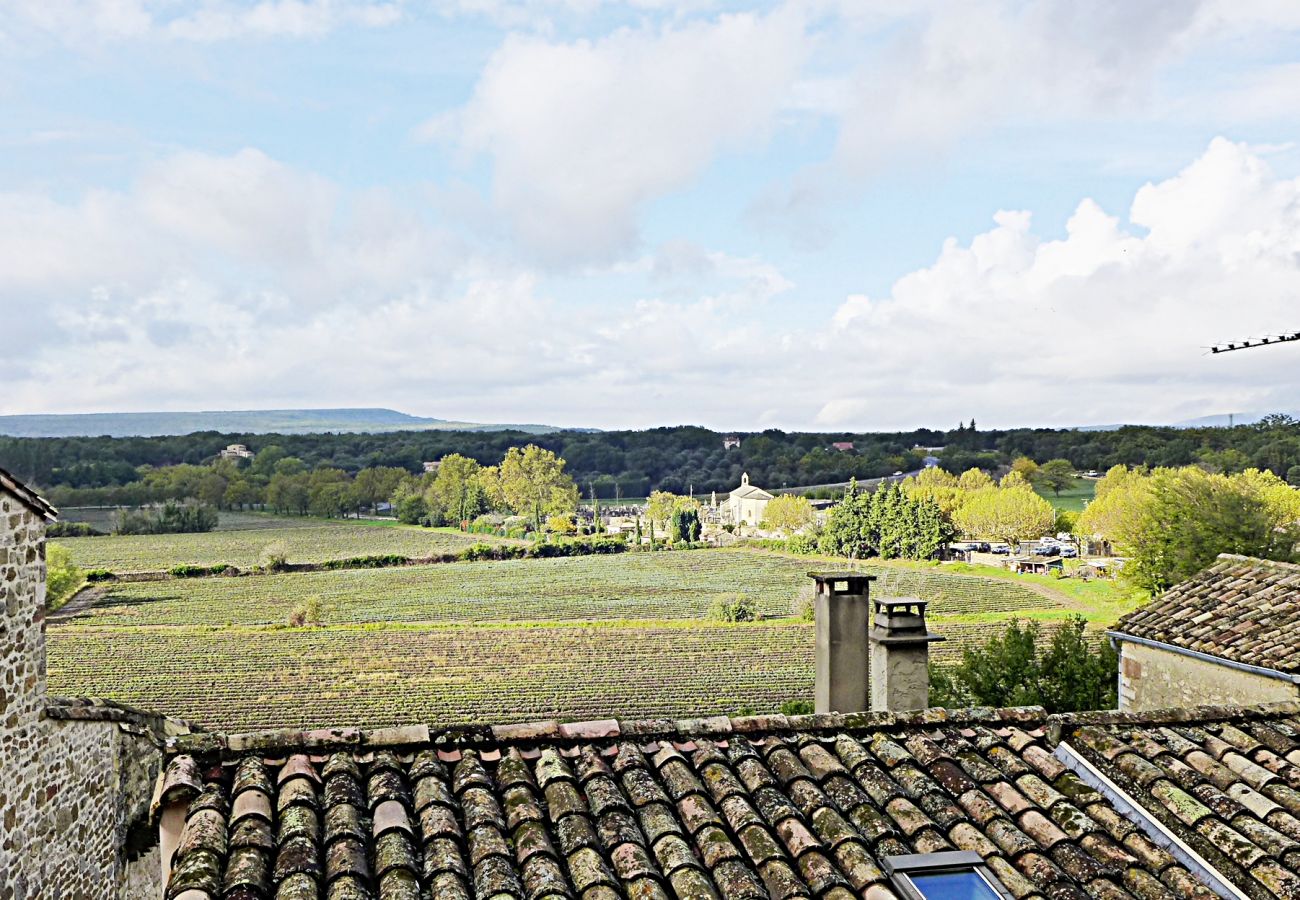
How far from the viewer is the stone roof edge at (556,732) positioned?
9.66 feet

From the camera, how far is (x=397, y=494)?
Result: 102 ft

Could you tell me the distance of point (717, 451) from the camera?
120ft

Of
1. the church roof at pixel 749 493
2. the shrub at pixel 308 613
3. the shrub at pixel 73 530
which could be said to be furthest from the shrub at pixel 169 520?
the church roof at pixel 749 493

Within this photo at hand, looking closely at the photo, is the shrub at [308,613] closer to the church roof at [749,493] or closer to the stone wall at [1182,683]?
the church roof at [749,493]

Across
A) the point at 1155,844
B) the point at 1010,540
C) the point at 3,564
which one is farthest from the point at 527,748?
the point at 1010,540

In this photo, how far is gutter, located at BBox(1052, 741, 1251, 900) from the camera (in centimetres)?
271

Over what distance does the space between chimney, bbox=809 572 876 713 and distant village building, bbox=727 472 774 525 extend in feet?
83.9

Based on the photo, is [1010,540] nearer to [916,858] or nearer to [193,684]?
[193,684]

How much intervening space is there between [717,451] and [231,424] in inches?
677

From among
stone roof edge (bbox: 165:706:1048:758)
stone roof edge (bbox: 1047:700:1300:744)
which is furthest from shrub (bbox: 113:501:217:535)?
stone roof edge (bbox: 1047:700:1300:744)

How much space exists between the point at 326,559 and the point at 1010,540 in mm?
19322

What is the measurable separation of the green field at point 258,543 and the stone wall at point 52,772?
806 inches

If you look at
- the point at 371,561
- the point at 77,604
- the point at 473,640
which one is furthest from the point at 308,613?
the point at 77,604

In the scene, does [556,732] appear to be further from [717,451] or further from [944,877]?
[717,451]
